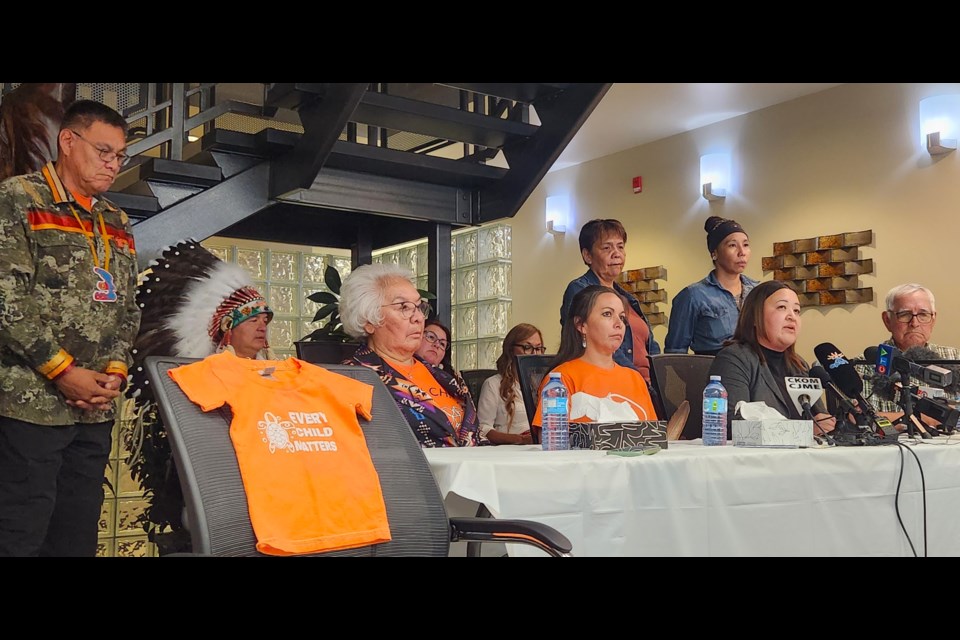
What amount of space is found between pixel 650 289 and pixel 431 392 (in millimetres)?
4720

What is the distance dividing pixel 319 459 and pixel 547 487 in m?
0.50

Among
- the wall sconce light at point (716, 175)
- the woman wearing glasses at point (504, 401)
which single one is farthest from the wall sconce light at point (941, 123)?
the woman wearing glasses at point (504, 401)

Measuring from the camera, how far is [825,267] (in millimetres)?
5945

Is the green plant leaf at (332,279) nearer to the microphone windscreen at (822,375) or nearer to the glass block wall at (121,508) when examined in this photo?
the glass block wall at (121,508)

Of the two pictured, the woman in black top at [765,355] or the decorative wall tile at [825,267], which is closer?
the woman in black top at [765,355]

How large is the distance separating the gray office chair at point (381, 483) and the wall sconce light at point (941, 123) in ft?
15.3

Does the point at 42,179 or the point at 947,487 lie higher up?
the point at 42,179

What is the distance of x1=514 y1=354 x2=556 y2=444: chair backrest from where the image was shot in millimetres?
2771

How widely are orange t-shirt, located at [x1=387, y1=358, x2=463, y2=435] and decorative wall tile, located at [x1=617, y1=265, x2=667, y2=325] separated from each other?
A: 4.44 metres

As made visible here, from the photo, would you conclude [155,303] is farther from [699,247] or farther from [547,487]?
[699,247]

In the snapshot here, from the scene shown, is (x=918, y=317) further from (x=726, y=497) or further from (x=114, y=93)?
(x=114, y=93)

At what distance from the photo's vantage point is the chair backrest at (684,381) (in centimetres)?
302
